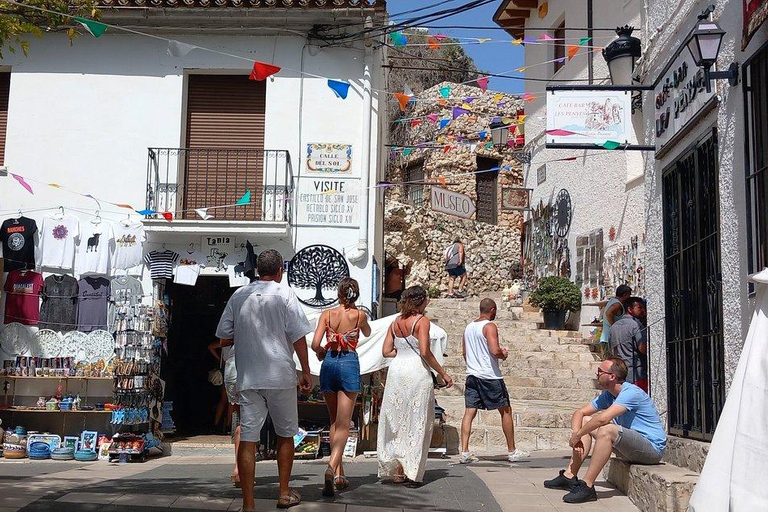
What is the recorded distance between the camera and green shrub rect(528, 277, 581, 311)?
16.4m

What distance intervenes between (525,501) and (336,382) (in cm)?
178

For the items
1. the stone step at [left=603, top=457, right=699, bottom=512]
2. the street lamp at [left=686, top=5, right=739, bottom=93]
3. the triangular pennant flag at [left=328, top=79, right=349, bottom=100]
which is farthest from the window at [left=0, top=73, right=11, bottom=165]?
the street lamp at [left=686, top=5, right=739, bottom=93]

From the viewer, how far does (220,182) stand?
11.9m

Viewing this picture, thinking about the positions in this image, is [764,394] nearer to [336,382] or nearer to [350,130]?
[336,382]

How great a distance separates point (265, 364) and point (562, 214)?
13979 millimetres

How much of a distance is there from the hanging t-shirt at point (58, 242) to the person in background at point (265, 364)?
6.35m

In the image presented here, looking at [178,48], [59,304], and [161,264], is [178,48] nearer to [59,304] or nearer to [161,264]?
[161,264]

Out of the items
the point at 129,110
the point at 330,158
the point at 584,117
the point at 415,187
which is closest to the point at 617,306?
the point at 584,117

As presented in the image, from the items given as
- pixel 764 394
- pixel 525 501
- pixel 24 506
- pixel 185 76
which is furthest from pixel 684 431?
pixel 185 76

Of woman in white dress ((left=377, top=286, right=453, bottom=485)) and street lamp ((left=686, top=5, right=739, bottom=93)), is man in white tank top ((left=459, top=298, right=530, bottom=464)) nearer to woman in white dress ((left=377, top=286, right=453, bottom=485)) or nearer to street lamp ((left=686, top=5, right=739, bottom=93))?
woman in white dress ((left=377, top=286, right=453, bottom=485))

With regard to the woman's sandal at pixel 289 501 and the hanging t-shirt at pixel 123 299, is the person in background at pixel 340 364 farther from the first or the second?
the hanging t-shirt at pixel 123 299

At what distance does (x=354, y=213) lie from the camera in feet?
38.4

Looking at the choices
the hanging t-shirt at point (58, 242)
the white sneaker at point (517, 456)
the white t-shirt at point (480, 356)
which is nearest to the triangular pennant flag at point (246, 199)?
the hanging t-shirt at point (58, 242)

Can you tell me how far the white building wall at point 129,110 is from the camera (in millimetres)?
11789
